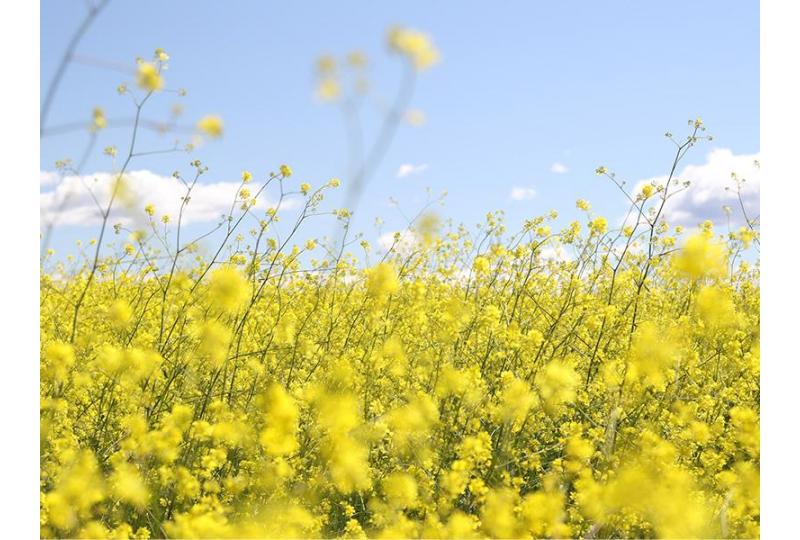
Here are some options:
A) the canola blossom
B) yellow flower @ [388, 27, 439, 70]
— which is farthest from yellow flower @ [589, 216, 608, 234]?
yellow flower @ [388, 27, 439, 70]

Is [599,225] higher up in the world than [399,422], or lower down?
higher up

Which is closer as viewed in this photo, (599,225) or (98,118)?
(98,118)

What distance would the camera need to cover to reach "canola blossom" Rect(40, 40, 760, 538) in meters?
2.33

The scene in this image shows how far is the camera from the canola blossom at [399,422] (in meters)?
2.33

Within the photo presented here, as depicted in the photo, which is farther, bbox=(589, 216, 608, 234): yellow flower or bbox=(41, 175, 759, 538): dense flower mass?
bbox=(589, 216, 608, 234): yellow flower

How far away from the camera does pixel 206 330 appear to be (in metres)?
2.82

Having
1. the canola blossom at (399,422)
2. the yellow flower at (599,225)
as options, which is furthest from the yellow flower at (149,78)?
the yellow flower at (599,225)

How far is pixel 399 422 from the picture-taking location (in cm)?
274

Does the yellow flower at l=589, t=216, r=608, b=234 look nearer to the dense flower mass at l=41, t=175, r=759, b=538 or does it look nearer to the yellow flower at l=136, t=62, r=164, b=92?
the dense flower mass at l=41, t=175, r=759, b=538

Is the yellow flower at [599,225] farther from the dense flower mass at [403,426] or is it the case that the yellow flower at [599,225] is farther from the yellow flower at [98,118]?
the yellow flower at [98,118]

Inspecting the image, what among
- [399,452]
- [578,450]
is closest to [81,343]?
[399,452]

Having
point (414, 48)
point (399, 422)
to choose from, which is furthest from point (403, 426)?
point (414, 48)

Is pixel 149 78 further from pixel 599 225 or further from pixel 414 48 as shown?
pixel 599 225
